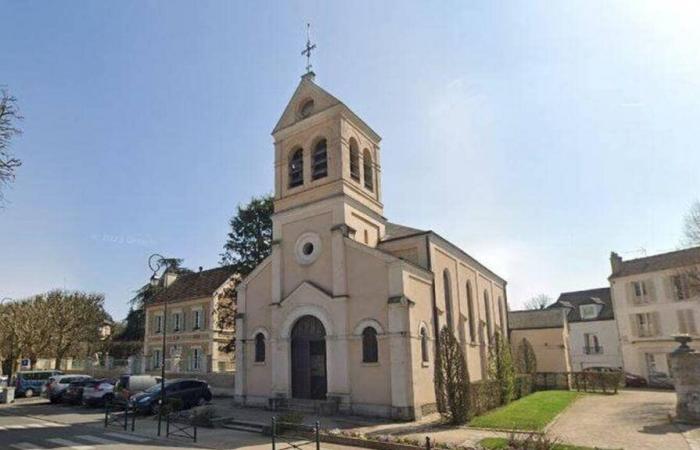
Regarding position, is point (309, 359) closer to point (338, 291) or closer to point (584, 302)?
point (338, 291)

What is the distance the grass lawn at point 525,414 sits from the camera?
15859 mm

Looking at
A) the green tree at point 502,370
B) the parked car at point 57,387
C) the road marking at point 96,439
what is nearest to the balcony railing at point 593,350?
the green tree at point 502,370

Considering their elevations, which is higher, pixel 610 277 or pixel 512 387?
pixel 610 277

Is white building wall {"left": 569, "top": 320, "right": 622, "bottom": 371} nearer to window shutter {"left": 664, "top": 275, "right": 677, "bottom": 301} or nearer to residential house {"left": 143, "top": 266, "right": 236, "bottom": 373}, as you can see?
window shutter {"left": 664, "top": 275, "right": 677, "bottom": 301}

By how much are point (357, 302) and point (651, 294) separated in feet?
98.9

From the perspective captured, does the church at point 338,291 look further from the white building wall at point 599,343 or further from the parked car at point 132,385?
the white building wall at point 599,343

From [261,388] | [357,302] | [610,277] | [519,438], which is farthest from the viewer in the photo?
[610,277]

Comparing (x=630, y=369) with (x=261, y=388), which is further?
(x=630, y=369)

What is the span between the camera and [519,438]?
43.1 ft

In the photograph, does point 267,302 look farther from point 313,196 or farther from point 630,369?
point 630,369

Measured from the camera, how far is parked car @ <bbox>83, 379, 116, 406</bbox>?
2470 centimetres

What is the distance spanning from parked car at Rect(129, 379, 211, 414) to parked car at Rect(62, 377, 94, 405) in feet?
21.2

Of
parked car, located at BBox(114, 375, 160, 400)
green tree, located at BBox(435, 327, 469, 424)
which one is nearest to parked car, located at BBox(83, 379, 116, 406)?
parked car, located at BBox(114, 375, 160, 400)

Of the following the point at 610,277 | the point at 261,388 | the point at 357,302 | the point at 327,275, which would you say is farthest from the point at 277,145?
the point at 610,277
